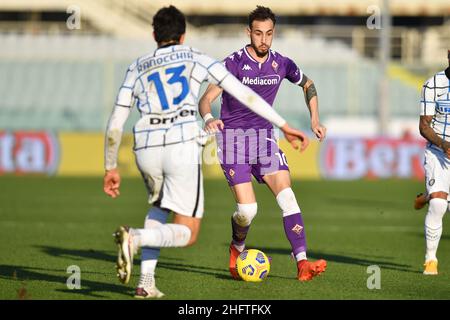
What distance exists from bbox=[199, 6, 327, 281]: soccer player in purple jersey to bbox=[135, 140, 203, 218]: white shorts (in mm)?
1927

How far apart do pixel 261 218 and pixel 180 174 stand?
1022 centimetres

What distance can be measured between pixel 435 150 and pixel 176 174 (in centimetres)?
368

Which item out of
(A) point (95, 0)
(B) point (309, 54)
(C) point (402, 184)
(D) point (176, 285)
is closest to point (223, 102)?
(D) point (176, 285)

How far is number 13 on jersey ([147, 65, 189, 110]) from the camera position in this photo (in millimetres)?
8242

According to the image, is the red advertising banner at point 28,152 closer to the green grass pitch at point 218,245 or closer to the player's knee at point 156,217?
the green grass pitch at point 218,245

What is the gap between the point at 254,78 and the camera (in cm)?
1034

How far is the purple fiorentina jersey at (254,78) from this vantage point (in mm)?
10344

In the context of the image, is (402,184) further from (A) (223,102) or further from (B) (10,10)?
(B) (10,10)

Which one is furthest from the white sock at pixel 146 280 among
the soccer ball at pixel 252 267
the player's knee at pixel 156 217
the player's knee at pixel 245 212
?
the player's knee at pixel 245 212

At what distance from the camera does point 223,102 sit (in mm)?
10625

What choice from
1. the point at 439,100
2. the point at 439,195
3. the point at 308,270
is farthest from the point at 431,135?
the point at 308,270

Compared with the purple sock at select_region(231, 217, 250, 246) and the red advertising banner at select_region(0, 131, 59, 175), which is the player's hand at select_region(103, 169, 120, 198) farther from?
the red advertising banner at select_region(0, 131, 59, 175)

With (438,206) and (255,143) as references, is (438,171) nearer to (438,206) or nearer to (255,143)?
(438,206)
